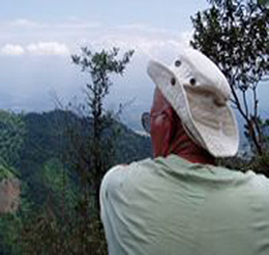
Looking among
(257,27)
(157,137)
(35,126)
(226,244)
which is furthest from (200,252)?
(35,126)

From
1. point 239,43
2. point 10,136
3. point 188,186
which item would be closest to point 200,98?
point 188,186

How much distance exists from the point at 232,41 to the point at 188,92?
16.2 ft

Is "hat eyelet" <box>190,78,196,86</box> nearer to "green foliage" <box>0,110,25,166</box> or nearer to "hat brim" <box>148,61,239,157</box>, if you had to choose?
"hat brim" <box>148,61,239,157</box>

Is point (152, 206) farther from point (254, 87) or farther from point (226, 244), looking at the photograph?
point (254, 87)

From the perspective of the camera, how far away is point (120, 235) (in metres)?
1.04

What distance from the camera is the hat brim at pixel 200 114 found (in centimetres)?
104

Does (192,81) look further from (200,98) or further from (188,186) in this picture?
(188,186)

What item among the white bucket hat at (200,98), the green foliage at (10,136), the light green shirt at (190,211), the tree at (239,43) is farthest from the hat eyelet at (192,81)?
the green foliage at (10,136)

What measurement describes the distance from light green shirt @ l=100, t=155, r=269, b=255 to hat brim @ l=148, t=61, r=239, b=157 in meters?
0.04

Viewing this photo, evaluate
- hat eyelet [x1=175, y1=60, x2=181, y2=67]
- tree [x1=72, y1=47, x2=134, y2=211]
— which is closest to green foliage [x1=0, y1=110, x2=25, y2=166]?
tree [x1=72, y1=47, x2=134, y2=211]

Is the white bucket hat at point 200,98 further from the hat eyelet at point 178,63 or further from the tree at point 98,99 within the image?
the tree at point 98,99

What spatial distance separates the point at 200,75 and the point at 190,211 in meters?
0.22

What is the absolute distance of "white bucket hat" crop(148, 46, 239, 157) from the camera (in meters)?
1.04

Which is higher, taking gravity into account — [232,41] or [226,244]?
Result: [232,41]
